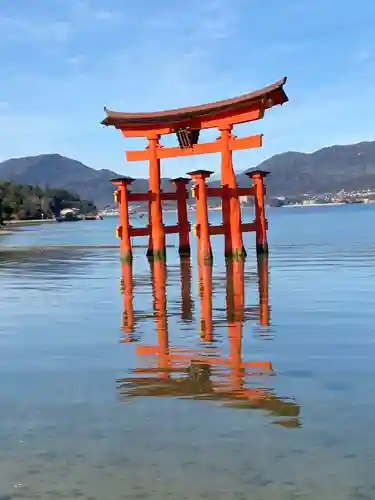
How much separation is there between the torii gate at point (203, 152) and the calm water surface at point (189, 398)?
29.0 ft

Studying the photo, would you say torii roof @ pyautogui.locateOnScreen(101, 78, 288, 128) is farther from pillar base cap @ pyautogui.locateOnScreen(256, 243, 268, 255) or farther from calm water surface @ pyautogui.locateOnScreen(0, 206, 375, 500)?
calm water surface @ pyautogui.locateOnScreen(0, 206, 375, 500)

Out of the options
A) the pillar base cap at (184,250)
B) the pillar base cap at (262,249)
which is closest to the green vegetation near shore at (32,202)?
the pillar base cap at (184,250)

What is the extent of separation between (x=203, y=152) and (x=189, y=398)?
16.8 metres

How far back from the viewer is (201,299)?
41.3 feet

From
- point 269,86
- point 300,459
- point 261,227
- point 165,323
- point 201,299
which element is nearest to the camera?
point 300,459

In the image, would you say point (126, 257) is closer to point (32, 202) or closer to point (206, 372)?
point (206, 372)

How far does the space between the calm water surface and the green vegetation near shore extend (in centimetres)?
7459

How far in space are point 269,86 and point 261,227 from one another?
5.43 m

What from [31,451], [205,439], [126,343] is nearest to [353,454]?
[205,439]

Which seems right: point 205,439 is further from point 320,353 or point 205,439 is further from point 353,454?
point 320,353

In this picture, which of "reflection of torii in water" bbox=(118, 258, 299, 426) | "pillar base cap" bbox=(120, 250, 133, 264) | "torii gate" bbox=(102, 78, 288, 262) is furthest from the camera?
"pillar base cap" bbox=(120, 250, 133, 264)

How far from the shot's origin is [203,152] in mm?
21938

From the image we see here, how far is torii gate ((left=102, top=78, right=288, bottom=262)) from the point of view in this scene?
66.7 feet

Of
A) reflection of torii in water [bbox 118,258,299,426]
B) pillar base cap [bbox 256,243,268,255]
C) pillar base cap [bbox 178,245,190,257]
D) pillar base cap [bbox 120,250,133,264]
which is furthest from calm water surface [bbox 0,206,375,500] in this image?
pillar base cap [bbox 178,245,190,257]
